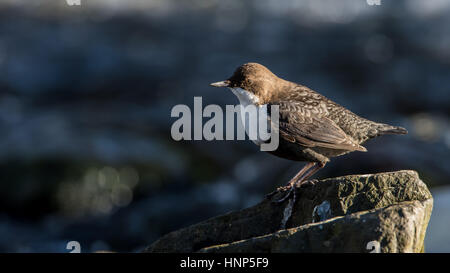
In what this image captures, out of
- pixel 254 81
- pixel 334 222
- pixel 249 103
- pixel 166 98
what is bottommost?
pixel 334 222

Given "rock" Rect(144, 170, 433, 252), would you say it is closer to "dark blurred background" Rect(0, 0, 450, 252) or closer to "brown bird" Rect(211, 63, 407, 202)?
"brown bird" Rect(211, 63, 407, 202)

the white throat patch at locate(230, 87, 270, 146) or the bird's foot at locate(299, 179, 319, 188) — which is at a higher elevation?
the white throat patch at locate(230, 87, 270, 146)

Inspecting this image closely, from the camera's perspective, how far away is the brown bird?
4922mm

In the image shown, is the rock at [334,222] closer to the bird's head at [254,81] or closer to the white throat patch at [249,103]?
the white throat patch at [249,103]

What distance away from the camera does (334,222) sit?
3.46 metres

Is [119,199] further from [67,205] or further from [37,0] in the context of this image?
[37,0]

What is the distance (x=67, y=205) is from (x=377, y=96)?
702 cm

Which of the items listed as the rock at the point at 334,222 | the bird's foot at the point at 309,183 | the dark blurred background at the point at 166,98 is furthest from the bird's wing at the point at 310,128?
the dark blurred background at the point at 166,98

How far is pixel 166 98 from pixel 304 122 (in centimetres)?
778

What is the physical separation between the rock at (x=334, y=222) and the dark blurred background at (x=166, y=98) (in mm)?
1902

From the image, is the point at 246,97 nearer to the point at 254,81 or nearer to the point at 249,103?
the point at 249,103

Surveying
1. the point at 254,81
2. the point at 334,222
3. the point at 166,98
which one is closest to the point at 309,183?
the point at 334,222

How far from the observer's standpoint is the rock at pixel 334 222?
3387 millimetres

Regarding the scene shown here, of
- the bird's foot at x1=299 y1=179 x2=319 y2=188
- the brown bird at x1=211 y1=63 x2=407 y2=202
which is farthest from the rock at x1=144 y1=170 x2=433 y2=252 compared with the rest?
the brown bird at x1=211 y1=63 x2=407 y2=202
